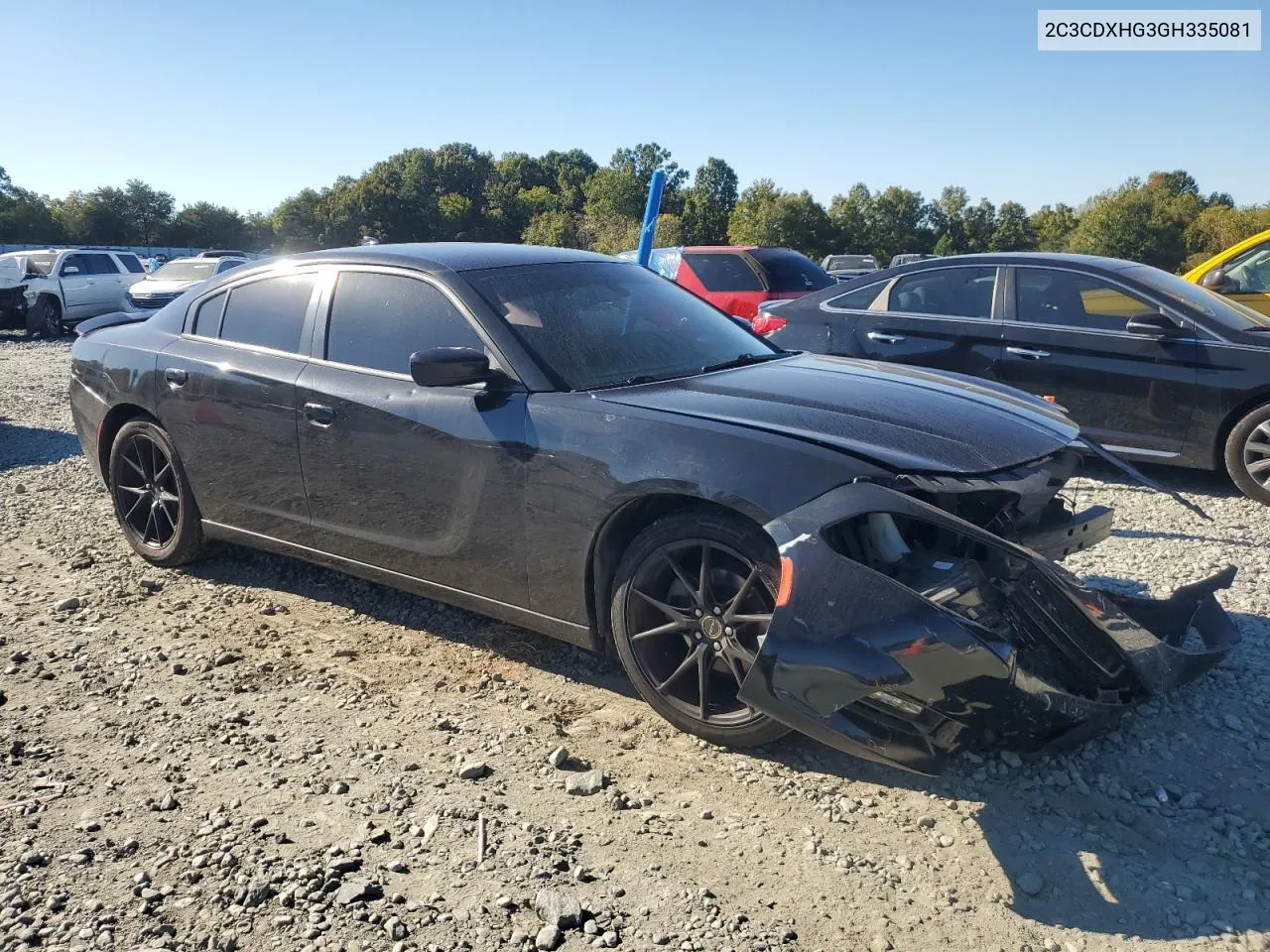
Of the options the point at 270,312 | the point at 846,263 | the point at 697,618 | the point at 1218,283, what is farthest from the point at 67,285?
the point at 846,263

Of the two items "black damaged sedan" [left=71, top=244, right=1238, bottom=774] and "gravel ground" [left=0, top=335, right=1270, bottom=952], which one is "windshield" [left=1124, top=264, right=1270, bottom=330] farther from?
"black damaged sedan" [left=71, top=244, right=1238, bottom=774]

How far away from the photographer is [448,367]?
11.5 feet

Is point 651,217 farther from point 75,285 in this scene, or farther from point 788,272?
point 75,285

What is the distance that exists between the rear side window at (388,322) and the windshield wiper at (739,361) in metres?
0.92

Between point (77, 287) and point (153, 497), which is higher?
point (77, 287)

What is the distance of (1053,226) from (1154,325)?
79134mm

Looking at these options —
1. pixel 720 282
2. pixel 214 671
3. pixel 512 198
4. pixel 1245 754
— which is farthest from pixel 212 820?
pixel 512 198

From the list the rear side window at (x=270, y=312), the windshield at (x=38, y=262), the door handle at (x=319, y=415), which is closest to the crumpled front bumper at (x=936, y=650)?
the door handle at (x=319, y=415)

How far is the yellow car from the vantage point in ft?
29.0

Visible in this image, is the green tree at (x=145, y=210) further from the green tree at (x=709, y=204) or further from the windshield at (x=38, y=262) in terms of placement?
the windshield at (x=38, y=262)

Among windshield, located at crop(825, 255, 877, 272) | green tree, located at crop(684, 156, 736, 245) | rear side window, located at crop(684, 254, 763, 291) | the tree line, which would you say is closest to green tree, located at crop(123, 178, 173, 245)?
the tree line

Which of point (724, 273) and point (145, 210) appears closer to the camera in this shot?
point (724, 273)

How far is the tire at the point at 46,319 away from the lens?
18.9m

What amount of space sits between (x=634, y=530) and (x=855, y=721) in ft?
3.35
